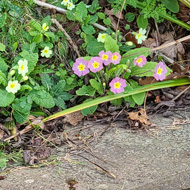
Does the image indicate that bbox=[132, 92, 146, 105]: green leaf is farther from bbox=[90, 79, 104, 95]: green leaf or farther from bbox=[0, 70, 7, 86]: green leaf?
bbox=[0, 70, 7, 86]: green leaf

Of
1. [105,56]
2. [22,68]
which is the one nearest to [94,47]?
[105,56]

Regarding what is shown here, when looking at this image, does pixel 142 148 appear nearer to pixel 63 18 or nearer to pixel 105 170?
pixel 105 170

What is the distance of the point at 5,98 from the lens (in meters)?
2.24

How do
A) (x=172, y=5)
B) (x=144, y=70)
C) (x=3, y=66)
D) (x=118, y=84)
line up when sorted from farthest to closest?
(x=172, y=5), (x=144, y=70), (x=118, y=84), (x=3, y=66)

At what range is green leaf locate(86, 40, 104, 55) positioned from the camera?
2.64m

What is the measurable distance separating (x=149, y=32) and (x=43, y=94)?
3.90 ft

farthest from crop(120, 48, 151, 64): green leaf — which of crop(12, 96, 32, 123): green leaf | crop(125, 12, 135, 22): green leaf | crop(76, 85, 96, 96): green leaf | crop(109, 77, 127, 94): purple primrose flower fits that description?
crop(12, 96, 32, 123): green leaf

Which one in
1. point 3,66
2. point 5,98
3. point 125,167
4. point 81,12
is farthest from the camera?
point 81,12

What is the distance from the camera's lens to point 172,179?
1.83m

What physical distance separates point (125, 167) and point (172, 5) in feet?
4.93

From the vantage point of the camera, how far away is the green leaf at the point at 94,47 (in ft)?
8.65

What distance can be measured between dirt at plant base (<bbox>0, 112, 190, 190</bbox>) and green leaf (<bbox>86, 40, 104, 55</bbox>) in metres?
0.65

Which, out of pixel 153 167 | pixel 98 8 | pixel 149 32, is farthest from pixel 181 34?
pixel 153 167

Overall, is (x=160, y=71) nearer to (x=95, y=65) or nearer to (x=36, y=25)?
(x=95, y=65)
